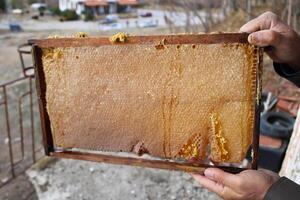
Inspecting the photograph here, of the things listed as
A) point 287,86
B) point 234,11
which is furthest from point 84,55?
point 234,11

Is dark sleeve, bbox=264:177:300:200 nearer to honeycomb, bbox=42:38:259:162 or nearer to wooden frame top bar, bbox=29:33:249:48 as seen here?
honeycomb, bbox=42:38:259:162

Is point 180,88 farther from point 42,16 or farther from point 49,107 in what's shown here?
point 42,16

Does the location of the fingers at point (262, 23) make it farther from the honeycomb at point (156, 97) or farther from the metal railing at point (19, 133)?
the metal railing at point (19, 133)

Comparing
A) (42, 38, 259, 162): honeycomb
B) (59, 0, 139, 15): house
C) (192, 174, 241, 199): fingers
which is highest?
(59, 0, 139, 15): house

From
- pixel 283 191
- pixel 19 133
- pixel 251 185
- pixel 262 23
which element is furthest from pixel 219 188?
pixel 19 133

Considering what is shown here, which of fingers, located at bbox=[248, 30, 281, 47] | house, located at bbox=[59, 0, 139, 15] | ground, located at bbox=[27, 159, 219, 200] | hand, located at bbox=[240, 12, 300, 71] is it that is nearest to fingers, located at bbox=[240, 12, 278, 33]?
hand, located at bbox=[240, 12, 300, 71]
